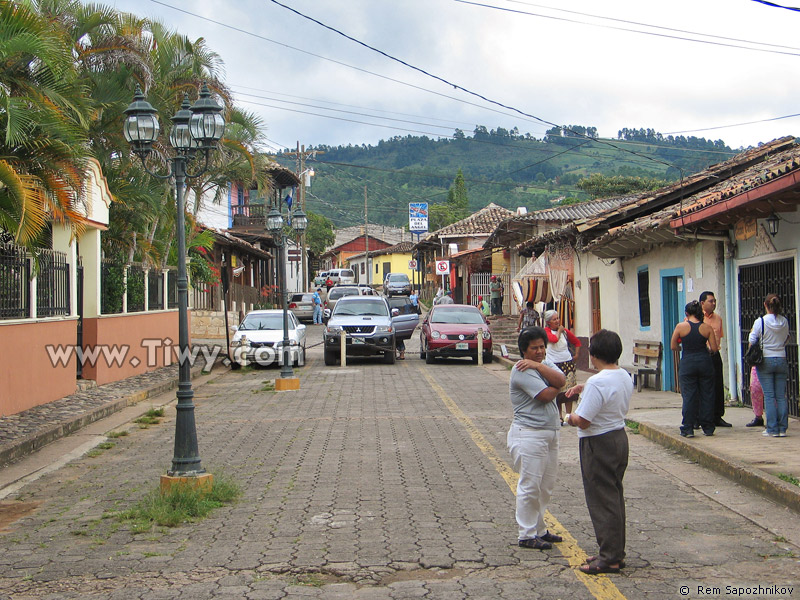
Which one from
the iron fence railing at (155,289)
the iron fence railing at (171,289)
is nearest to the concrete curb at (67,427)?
the iron fence railing at (155,289)

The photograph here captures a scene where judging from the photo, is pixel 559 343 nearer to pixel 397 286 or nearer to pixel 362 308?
pixel 362 308

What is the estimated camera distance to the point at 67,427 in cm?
1201

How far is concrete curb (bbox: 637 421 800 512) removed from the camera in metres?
7.30

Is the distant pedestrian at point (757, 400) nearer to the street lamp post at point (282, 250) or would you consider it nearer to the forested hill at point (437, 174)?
the street lamp post at point (282, 250)

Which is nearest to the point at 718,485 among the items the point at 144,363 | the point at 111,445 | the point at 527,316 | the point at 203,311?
the point at 111,445

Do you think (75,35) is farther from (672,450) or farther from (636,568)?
(636,568)

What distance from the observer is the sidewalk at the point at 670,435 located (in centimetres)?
818

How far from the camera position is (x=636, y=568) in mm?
5543

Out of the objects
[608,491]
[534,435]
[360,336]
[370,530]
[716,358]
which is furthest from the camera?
[360,336]

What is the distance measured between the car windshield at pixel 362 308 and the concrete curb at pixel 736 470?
44.2ft

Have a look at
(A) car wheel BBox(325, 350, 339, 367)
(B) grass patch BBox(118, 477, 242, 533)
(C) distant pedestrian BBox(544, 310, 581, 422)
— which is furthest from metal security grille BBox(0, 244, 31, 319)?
(A) car wheel BBox(325, 350, 339, 367)

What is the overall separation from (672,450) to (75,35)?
635 inches

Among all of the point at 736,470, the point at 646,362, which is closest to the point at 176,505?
the point at 736,470

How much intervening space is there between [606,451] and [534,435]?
24.6 inches
